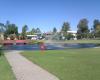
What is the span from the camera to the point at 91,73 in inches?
540

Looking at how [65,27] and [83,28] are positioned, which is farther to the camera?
[65,27]

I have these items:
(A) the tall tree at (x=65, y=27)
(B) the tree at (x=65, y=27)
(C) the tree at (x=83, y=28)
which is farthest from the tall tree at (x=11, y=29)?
(C) the tree at (x=83, y=28)

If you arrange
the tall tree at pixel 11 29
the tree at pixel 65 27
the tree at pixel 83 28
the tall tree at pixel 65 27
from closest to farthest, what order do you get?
the tall tree at pixel 11 29, the tree at pixel 83 28, the tree at pixel 65 27, the tall tree at pixel 65 27

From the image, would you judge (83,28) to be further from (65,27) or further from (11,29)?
(11,29)

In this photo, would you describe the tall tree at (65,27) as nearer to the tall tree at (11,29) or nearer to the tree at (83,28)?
the tree at (83,28)

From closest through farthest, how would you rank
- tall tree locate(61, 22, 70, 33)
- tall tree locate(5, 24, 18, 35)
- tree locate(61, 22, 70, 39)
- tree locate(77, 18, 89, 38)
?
1. tall tree locate(5, 24, 18, 35)
2. tree locate(77, 18, 89, 38)
3. tree locate(61, 22, 70, 39)
4. tall tree locate(61, 22, 70, 33)

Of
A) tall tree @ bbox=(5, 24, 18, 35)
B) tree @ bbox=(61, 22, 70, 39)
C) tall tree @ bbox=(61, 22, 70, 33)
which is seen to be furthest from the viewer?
tall tree @ bbox=(61, 22, 70, 33)

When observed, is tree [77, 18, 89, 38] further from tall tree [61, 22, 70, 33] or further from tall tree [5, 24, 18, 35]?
tall tree [5, 24, 18, 35]

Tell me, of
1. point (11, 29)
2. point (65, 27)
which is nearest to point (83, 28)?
point (65, 27)

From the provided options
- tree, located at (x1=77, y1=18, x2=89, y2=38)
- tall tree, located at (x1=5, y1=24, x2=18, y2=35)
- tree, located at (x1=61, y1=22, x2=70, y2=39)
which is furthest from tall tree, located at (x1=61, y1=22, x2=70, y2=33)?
tall tree, located at (x1=5, y1=24, x2=18, y2=35)

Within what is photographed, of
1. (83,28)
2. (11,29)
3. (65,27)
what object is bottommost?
(83,28)

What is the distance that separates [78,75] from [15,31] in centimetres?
11855

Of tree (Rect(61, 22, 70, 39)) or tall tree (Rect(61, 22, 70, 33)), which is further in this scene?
tall tree (Rect(61, 22, 70, 33))

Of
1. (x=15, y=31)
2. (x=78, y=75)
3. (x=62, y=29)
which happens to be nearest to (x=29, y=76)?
(x=78, y=75)
